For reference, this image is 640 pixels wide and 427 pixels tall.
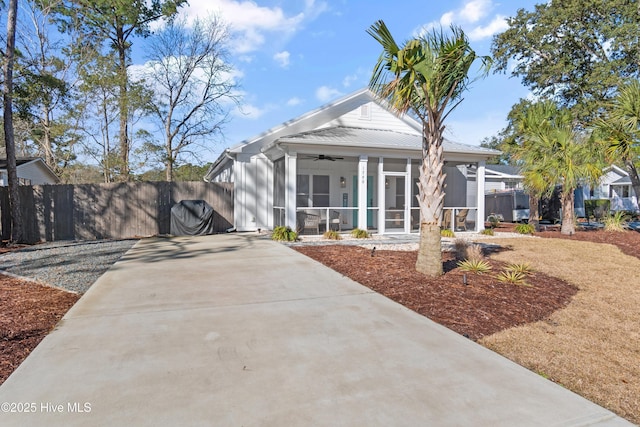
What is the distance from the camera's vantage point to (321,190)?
48.8 ft

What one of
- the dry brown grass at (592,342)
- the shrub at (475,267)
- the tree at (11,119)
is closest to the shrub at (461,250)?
the shrub at (475,267)

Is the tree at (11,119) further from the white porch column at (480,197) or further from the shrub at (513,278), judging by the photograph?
the white porch column at (480,197)

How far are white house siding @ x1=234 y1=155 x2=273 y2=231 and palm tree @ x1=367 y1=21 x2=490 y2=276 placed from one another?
8073mm

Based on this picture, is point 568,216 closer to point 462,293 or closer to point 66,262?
point 462,293

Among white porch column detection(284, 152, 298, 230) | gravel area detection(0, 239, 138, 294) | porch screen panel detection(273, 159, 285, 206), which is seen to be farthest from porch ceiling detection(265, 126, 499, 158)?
gravel area detection(0, 239, 138, 294)

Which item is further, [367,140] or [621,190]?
[621,190]

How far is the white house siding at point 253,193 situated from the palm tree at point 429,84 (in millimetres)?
8073

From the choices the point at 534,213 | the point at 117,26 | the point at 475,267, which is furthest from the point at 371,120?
the point at 117,26

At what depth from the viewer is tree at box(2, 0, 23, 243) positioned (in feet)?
35.2

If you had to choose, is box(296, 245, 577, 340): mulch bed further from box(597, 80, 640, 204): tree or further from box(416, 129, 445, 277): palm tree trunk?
box(597, 80, 640, 204): tree

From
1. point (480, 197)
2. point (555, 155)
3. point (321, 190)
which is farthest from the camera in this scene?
point (321, 190)

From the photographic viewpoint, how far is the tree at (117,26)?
62.0ft

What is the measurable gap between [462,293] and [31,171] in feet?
76.5

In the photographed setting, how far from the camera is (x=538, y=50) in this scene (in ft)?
75.3
